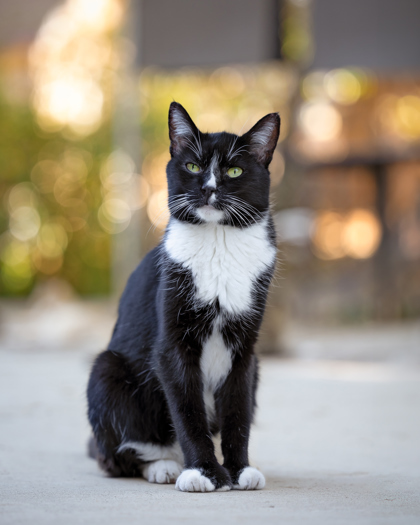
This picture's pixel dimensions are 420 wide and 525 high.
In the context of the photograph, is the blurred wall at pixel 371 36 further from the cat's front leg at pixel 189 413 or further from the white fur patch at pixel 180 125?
the cat's front leg at pixel 189 413

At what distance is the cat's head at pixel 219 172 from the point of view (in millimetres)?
2338

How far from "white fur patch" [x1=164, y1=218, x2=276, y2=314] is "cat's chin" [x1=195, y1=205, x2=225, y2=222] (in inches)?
2.0

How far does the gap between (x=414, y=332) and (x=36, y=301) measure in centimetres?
692

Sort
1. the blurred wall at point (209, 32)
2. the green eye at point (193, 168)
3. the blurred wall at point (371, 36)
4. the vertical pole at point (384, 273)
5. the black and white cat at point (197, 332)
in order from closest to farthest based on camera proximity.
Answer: the black and white cat at point (197, 332), the green eye at point (193, 168), the blurred wall at point (371, 36), the blurred wall at point (209, 32), the vertical pole at point (384, 273)

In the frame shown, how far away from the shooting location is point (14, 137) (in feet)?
43.9

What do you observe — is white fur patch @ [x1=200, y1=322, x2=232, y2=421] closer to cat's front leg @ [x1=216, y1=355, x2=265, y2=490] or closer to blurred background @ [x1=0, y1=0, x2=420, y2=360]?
cat's front leg @ [x1=216, y1=355, x2=265, y2=490]

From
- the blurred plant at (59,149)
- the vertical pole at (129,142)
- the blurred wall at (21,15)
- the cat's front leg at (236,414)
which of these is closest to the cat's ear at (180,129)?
the cat's front leg at (236,414)

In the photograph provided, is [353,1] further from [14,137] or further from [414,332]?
[14,137]

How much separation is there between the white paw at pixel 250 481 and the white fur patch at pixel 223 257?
55 cm

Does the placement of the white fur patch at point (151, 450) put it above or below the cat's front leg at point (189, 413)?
below

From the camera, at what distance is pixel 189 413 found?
228 centimetres

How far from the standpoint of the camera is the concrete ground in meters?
1.79

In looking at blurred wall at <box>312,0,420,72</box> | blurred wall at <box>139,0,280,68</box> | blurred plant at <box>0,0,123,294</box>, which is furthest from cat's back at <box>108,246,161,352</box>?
blurred plant at <box>0,0,123,294</box>

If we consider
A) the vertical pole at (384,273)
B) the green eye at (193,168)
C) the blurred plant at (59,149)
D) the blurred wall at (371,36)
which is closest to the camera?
the green eye at (193,168)
